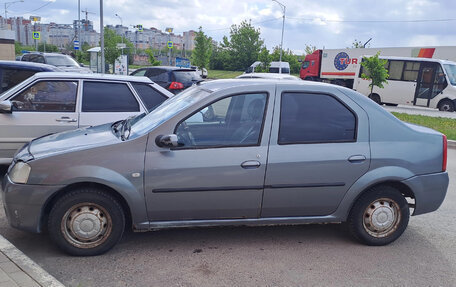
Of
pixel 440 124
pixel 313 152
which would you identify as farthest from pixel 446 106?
pixel 313 152

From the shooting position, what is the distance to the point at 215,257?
3.91 metres

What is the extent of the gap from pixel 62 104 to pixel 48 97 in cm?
21

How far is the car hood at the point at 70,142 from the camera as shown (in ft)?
12.2

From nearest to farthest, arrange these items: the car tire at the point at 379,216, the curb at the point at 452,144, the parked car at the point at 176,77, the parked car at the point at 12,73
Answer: the car tire at the point at 379,216
the parked car at the point at 12,73
the curb at the point at 452,144
the parked car at the point at 176,77

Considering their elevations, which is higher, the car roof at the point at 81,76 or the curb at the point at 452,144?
the car roof at the point at 81,76

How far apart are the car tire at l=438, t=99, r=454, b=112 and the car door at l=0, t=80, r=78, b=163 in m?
20.5

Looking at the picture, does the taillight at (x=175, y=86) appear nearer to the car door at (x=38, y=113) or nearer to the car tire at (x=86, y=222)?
the car door at (x=38, y=113)

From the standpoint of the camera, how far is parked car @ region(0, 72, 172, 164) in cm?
571

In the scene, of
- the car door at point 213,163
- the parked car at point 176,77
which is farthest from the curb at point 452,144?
the car door at point 213,163

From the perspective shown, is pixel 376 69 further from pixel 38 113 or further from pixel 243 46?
pixel 243 46

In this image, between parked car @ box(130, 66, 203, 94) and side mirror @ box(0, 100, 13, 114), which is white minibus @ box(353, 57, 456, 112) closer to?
parked car @ box(130, 66, 203, 94)

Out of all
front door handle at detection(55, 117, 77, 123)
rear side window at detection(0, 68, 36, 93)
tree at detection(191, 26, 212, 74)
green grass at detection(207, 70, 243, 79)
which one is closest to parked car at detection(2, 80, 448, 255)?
front door handle at detection(55, 117, 77, 123)

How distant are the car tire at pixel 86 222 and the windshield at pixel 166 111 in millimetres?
677

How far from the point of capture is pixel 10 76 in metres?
7.13
